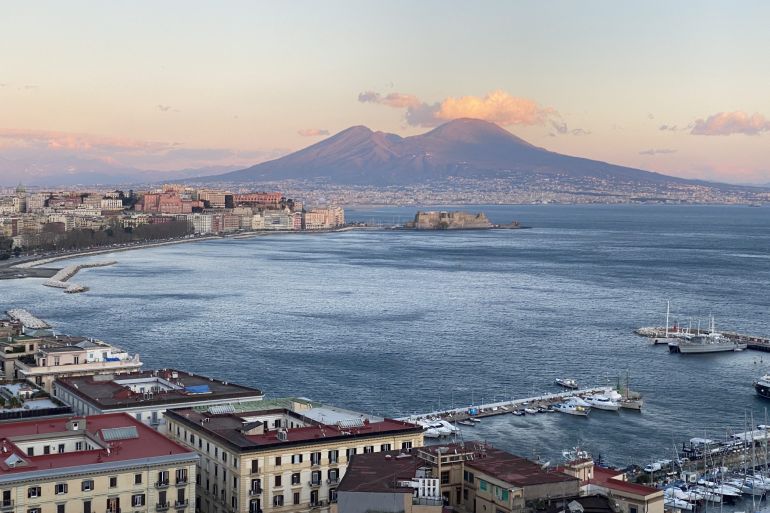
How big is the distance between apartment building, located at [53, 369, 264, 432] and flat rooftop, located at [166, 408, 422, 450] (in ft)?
1.95

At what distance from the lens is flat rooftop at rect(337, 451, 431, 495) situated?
27.8ft

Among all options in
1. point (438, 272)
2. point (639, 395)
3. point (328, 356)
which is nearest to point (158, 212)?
point (438, 272)

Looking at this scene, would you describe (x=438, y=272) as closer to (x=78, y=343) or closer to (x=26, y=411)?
(x=78, y=343)

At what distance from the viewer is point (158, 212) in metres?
94.6

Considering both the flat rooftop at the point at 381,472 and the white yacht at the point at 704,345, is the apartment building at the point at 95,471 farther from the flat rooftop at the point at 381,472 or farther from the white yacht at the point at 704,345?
the white yacht at the point at 704,345

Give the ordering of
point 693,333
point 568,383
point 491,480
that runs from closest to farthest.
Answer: point 491,480 → point 568,383 → point 693,333

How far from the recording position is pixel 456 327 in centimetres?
3077

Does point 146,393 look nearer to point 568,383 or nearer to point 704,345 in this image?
point 568,383

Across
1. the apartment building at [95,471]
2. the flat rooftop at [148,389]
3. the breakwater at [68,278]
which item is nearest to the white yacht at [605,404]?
the flat rooftop at [148,389]

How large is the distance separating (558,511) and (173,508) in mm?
4136

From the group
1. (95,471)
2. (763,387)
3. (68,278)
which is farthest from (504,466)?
(68,278)

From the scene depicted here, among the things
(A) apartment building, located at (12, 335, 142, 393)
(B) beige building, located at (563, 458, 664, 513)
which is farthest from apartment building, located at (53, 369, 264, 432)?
(B) beige building, located at (563, 458, 664, 513)

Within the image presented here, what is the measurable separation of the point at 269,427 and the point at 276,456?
5.14ft

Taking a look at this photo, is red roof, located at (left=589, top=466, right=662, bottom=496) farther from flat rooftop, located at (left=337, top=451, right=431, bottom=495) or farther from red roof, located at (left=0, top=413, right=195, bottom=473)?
red roof, located at (left=0, top=413, right=195, bottom=473)
